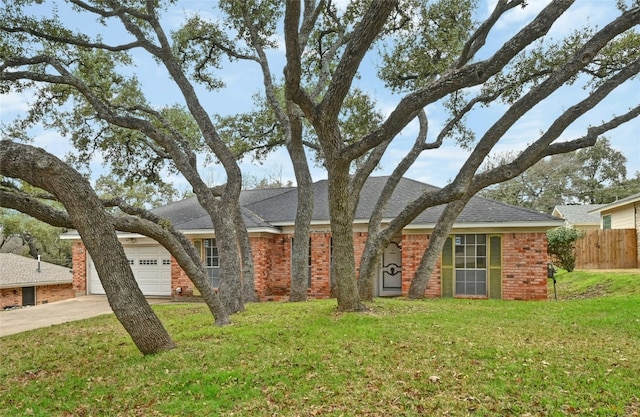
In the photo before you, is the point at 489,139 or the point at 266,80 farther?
the point at 266,80

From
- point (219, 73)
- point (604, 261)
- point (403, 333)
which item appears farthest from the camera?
point (604, 261)

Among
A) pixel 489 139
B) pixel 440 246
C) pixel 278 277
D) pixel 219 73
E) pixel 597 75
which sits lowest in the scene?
pixel 278 277

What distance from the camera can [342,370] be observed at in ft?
15.5

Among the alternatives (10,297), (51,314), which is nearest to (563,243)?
(51,314)

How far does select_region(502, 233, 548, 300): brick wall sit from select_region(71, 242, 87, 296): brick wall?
15.0 meters

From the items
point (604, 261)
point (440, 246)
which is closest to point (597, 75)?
point (440, 246)

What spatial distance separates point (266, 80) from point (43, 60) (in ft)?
16.6

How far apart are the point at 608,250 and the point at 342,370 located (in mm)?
18430

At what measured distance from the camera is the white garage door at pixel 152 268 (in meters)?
15.5

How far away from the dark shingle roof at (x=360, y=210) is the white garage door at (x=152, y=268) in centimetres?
135

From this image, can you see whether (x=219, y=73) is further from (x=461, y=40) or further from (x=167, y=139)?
(x=461, y=40)

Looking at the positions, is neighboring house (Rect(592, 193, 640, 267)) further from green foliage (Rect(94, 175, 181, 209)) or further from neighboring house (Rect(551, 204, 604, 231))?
green foliage (Rect(94, 175, 181, 209))

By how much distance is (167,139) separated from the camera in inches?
335

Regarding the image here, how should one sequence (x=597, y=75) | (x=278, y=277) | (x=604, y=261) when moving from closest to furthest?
(x=597, y=75) → (x=278, y=277) → (x=604, y=261)
